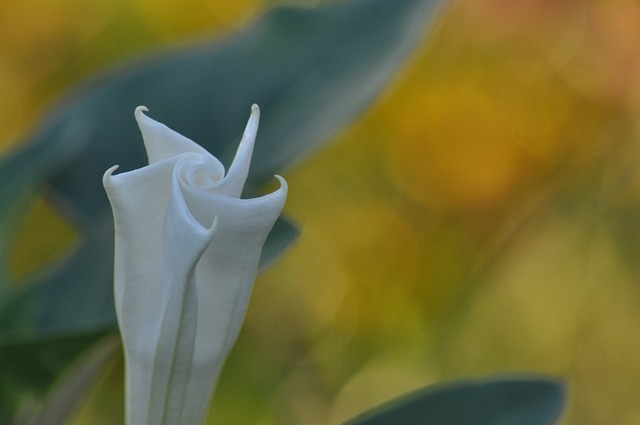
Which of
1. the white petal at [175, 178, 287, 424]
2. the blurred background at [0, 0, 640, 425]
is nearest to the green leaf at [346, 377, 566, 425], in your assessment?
the white petal at [175, 178, 287, 424]

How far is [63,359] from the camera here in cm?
33

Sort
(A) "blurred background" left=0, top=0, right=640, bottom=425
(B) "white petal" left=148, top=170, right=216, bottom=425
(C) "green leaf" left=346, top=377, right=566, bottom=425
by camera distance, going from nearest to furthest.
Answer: (B) "white petal" left=148, top=170, right=216, bottom=425, (C) "green leaf" left=346, top=377, right=566, bottom=425, (A) "blurred background" left=0, top=0, right=640, bottom=425

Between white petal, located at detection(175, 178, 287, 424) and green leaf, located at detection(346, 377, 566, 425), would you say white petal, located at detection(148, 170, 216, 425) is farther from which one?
green leaf, located at detection(346, 377, 566, 425)

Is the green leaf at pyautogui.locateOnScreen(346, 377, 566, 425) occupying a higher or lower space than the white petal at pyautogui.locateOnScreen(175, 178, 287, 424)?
lower

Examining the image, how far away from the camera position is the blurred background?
2.71 feet

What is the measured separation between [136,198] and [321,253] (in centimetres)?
69

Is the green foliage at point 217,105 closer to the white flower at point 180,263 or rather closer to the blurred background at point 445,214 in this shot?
the white flower at point 180,263

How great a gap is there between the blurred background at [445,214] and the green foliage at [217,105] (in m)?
0.31

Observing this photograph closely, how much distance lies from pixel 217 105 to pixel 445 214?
0.44 m

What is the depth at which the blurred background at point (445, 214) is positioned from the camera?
83 centimetres

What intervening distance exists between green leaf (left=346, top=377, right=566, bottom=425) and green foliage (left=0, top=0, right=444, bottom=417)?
14 cm

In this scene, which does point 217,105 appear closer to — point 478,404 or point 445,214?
point 478,404

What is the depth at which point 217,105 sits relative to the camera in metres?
0.52

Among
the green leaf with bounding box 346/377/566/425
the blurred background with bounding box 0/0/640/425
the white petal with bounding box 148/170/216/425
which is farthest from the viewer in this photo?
the blurred background with bounding box 0/0/640/425
